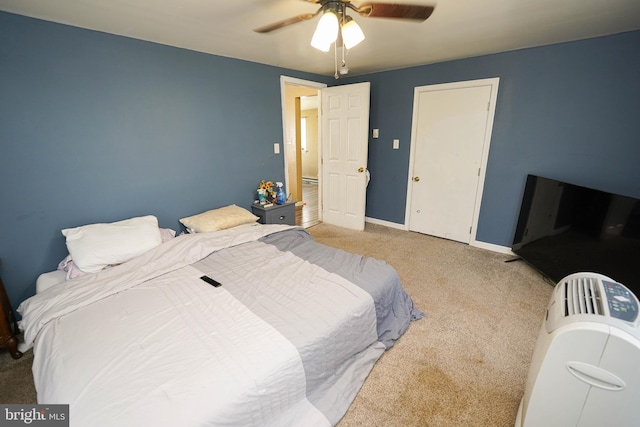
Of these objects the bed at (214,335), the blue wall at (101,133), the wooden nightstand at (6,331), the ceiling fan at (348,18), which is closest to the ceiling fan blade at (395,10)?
the ceiling fan at (348,18)

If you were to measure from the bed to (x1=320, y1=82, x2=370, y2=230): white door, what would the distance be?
6.56 feet

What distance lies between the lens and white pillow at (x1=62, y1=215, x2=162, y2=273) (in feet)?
6.24

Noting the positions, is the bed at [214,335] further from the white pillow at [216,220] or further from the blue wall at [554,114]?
the blue wall at [554,114]

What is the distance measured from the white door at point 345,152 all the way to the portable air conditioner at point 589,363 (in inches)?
119

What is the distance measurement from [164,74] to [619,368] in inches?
136

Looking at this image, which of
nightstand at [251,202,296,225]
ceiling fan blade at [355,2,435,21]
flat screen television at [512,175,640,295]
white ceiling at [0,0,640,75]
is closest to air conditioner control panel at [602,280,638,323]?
flat screen television at [512,175,640,295]

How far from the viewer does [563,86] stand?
2.63 meters

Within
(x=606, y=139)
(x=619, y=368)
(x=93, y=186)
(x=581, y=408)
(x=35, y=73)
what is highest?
(x=35, y=73)

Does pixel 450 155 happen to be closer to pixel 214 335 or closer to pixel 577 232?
pixel 577 232

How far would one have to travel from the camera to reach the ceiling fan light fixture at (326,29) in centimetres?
139

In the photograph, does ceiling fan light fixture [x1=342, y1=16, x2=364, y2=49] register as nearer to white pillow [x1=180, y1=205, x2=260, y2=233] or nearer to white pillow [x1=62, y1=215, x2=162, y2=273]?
white pillow [x1=180, y1=205, x2=260, y2=233]

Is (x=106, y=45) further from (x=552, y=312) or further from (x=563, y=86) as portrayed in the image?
(x=563, y=86)

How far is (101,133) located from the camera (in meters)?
2.25

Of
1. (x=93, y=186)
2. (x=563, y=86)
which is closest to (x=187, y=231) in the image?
(x=93, y=186)
